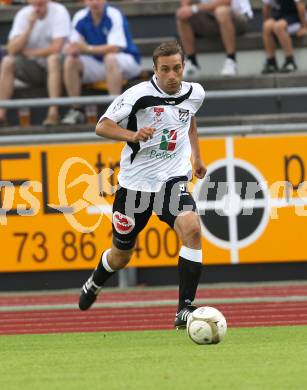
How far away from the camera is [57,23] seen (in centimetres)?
1398

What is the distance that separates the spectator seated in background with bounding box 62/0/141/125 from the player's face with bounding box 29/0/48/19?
0.41 metres

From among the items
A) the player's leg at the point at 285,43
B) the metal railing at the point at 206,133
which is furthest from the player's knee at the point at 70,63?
the player's leg at the point at 285,43

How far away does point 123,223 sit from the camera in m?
9.04

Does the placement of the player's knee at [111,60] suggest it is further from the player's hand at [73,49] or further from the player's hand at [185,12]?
the player's hand at [185,12]

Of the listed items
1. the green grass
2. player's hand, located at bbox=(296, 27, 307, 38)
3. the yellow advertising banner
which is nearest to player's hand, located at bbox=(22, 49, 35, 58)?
the yellow advertising banner

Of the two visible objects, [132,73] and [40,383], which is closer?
[40,383]

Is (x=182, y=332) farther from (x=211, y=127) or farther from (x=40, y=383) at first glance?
(x=211, y=127)

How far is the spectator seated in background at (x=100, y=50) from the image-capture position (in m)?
13.6

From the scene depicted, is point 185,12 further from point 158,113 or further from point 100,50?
point 158,113

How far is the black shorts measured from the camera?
8625 millimetres

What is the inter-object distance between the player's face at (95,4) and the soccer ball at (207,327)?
6518 mm

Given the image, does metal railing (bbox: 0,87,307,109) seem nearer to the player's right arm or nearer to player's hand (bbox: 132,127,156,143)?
the player's right arm

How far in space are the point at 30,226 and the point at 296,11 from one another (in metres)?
4.28

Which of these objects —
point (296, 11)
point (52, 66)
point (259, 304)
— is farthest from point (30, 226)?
point (296, 11)
